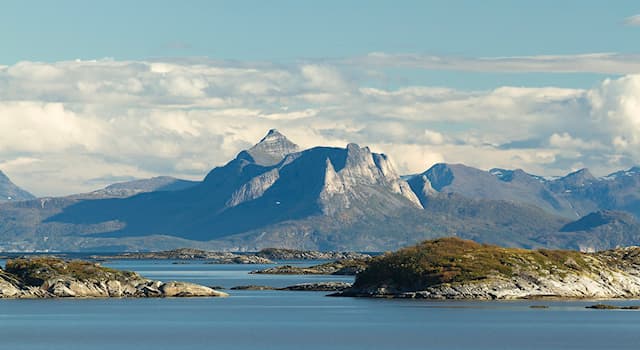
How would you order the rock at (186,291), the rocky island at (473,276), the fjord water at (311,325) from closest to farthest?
the fjord water at (311,325) → the rocky island at (473,276) → the rock at (186,291)

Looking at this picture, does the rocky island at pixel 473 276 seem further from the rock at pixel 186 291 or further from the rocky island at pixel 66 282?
the rocky island at pixel 66 282

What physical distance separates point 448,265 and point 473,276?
400cm

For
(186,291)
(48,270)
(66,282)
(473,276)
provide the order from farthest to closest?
1. (186,291)
2. (473,276)
3. (48,270)
4. (66,282)

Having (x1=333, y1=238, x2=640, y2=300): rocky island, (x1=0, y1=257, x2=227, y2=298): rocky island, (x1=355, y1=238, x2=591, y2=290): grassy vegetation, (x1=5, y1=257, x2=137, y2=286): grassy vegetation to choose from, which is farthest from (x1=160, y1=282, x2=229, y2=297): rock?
(x1=355, y1=238, x2=591, y2=290): grassy vegetation

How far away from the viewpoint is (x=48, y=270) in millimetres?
186625

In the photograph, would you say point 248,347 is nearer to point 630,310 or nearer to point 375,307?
point 375,307

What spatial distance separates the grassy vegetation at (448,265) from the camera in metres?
188

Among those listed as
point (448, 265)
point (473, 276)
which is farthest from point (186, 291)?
point (473, 276)

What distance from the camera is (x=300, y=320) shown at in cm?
15675

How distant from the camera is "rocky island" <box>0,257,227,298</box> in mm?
A: 185875

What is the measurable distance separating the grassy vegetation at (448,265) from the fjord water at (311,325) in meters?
5.42

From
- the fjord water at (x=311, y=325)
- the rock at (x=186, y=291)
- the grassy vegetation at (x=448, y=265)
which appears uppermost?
the grassy vegetation at (x=448, y=265)

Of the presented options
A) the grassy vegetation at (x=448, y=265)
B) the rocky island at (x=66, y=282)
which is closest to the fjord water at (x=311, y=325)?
the rocky island at (x=66, y=282)

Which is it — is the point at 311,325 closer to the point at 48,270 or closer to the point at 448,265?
the point at 448,265
